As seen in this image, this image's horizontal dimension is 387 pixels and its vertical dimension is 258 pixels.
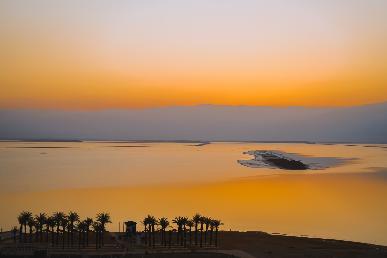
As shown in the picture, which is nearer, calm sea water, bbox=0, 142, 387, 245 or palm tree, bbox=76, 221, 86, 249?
palm tree, bbox=76, 221, 86, 249

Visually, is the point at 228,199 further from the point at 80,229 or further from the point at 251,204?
the point at 80,229

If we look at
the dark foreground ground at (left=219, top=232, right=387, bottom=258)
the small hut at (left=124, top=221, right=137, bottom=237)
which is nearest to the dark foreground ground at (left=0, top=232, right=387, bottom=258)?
the dark foreground ground at (left=219, top=232, right=387, bottom=258)

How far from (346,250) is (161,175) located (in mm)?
54154

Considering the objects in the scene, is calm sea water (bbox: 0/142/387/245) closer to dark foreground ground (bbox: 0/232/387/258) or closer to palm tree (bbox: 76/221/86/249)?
dark foreground ground (bbox: 0/232/387/258)

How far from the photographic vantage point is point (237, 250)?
31141mm

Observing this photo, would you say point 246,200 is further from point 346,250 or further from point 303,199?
point 346,250

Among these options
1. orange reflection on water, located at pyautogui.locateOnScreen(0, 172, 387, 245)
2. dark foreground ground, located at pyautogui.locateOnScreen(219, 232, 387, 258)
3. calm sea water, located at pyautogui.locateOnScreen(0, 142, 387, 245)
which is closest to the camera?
dark foreground ground, located at pyautogui.locateOnScreen(219, 232, 387, 258)

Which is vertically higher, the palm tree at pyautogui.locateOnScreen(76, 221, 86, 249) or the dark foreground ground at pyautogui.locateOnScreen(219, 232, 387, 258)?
the palm tree at pyautogui.locateOnScreen(76, 221, 86, 249)

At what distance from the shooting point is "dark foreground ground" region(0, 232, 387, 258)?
1132 inches

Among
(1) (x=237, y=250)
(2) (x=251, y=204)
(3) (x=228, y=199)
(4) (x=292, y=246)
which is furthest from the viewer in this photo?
(3) (x=228, y=199)

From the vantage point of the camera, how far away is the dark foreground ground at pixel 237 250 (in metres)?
28.8

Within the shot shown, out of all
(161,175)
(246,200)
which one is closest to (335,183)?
(246,200)

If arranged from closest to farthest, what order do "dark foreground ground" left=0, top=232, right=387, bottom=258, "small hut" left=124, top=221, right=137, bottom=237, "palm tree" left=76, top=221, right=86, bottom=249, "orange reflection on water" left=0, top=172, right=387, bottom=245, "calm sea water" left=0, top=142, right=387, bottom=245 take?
1. "dark foreground ground" left=0, top=232, right=387, bottom=258
2. "palm tree" left=76, top=221, right=86, bottom=249
3. "small hut" left=124, top=221, right=137, bottom=237
4. "orange reflection on water" left=0, top=172, right=387, bottom=245
5. "calm sea water" left=0, top=142, right=387, bottom=245

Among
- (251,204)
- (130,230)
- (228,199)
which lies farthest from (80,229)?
(228,199)
